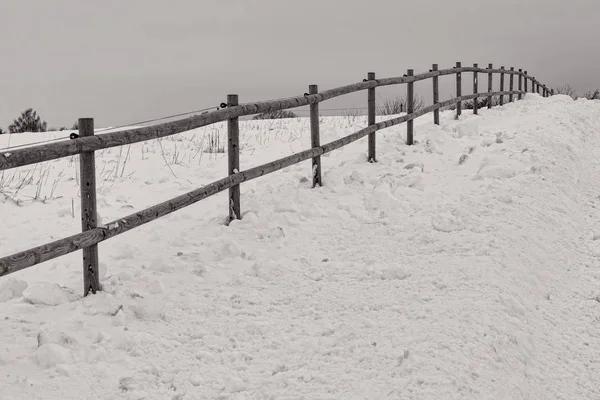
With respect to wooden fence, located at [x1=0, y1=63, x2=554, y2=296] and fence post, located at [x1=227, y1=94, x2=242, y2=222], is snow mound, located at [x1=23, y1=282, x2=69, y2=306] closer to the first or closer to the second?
wooden fence, located at [x1=0, y1=63, x2=554, y2=296]

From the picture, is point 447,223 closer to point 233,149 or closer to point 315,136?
point 233,149

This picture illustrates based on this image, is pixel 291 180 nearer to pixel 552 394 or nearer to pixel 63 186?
pixel 63 186

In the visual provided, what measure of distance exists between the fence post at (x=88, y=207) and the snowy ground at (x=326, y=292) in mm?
174

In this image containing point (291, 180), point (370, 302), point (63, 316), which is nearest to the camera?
point (63, 316)

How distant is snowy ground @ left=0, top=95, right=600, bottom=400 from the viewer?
407 centimetres

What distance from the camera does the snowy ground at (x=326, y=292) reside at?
13.4 feet

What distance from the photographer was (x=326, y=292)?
5.45m

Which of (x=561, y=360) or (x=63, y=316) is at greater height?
(x=63, y=316)

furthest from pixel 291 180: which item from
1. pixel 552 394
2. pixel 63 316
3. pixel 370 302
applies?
pixel 552 394

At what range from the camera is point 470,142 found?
12.2 meters

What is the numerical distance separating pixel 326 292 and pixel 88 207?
6.68 feet

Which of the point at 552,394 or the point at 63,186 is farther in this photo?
the point at 63,186

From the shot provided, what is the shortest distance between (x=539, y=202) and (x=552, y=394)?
13.5ft

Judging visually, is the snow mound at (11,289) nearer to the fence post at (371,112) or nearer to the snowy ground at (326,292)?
the snowy ground at (326,292)
